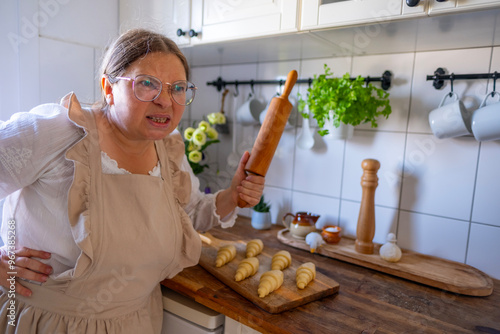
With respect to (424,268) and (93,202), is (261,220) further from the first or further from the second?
(93,202)

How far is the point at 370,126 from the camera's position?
49.3 inches

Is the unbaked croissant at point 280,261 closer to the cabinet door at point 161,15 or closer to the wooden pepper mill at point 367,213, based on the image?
the wooden pepper mill at point 367,213

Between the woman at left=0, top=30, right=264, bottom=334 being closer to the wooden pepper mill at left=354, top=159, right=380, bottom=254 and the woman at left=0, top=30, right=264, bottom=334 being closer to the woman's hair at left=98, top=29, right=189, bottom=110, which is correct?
the woman's hair at left=98, top=29, right=189, bottom=110

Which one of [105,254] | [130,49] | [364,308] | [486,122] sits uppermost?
[130,49]

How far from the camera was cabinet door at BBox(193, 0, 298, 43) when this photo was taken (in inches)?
39.8

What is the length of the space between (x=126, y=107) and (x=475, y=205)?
3.38 feet

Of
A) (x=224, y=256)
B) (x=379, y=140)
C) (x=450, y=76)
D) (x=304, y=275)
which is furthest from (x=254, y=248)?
(x=450, y=76)

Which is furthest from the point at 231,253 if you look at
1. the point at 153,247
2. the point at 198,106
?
the point at 198,106

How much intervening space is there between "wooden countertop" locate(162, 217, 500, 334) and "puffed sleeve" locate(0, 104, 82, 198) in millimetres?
441

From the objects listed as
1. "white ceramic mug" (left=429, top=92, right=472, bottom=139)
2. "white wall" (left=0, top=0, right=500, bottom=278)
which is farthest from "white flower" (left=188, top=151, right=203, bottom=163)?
"white ceramic mug" (left=429, top=92, right=472, bottom=139)

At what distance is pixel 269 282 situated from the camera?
86cm

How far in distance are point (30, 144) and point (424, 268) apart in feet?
3.51

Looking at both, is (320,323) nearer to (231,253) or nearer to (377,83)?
(231,253)

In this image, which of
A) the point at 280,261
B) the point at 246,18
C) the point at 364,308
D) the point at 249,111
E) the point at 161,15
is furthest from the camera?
the point at 249,111
